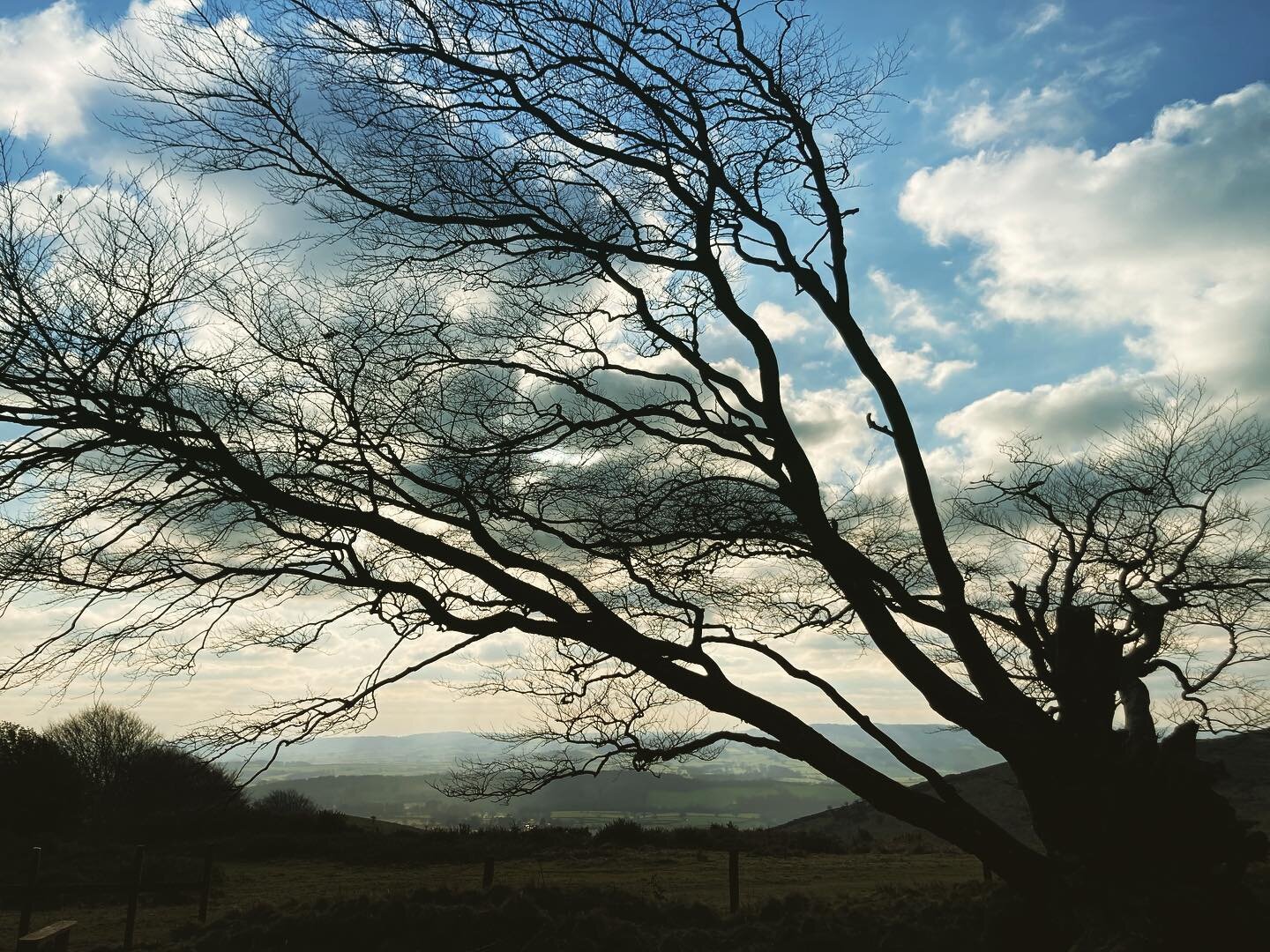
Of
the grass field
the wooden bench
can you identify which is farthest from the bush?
the wooden bench

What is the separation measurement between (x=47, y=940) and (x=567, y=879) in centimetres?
1035

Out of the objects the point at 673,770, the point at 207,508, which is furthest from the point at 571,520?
the point at 207,508

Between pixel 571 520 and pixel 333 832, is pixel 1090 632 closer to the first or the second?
pixel 571 520

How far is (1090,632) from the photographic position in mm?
7309

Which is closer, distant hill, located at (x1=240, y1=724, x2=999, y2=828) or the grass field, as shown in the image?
the grass field

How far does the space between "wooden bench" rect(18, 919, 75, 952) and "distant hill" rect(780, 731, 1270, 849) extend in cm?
2097

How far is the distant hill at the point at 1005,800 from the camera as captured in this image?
1008 inches

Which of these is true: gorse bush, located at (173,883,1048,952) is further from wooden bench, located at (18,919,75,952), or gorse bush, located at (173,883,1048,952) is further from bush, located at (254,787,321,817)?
bush, located at (254,787,321,817)

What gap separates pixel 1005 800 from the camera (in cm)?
3014

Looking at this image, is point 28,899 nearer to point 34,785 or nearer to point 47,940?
point 47,940

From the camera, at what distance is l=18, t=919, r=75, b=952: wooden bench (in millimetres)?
7688

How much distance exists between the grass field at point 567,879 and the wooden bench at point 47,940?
98.7 inches

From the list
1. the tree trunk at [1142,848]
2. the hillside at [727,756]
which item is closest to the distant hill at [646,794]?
the hillside at [727,756]

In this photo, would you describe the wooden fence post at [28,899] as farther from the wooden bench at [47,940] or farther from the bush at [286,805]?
the bush at [286,805]
